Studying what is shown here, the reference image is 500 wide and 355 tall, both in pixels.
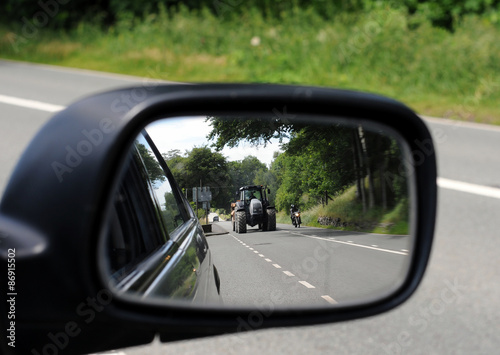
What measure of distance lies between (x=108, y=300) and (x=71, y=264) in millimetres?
171

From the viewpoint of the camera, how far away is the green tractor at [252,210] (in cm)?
124

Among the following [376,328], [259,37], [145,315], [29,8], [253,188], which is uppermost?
[29,8]

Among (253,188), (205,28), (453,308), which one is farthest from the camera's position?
(205,28)

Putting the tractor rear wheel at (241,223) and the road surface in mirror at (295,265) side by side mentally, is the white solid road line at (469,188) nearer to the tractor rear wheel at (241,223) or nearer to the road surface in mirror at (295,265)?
the road surface in mirror at (295,265)

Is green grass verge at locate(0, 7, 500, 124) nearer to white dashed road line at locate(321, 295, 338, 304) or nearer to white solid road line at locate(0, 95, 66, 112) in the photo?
white solid road line at locate(0, 95, 66, 112)

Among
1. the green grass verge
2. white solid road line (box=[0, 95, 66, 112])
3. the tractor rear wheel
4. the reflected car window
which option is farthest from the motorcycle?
the green grass verge

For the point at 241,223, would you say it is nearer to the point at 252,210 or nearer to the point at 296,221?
the point at 252,210

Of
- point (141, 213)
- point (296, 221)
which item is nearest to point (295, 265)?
point (296, 221)

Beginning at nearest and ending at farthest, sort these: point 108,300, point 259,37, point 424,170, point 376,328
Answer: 1. point 108,300
2. point 424,170
3. point 376,328
4. point 259,37

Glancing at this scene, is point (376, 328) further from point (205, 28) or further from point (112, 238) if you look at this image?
point (205, 28)

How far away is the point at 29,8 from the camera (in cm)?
2342

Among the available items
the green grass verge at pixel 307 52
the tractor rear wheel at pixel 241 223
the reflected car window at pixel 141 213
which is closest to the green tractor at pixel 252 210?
the tractor rear wheel at pixel 241 223

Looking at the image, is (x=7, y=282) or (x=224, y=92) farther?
(x=224, y=92)

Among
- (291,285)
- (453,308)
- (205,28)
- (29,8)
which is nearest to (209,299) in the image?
(291,285)
